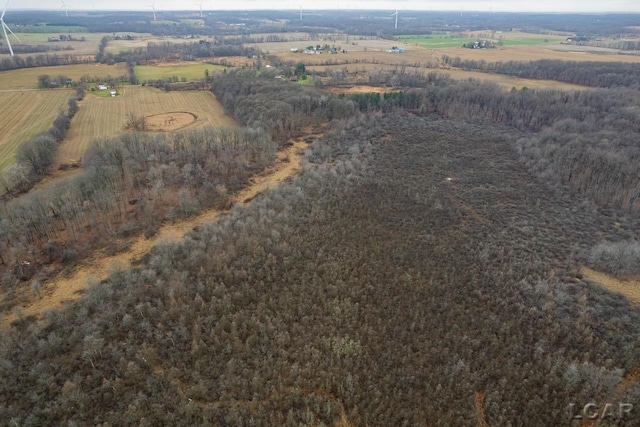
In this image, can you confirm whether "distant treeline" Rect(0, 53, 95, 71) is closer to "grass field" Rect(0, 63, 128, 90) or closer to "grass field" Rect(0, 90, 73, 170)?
"grass field" Rect(0, 63, 128, 90)

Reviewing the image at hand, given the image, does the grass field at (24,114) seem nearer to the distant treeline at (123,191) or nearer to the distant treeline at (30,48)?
the distant treeline at (123,191)

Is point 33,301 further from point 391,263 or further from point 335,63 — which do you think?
point 335,63

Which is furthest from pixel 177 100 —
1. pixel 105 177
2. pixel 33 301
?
pixel 33 301

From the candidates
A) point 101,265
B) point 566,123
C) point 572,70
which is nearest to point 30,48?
point 101,265

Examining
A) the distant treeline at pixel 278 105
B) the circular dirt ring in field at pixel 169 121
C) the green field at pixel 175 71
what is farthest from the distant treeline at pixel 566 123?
the green field at pixel 175 71

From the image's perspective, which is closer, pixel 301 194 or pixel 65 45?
pixel 301 194

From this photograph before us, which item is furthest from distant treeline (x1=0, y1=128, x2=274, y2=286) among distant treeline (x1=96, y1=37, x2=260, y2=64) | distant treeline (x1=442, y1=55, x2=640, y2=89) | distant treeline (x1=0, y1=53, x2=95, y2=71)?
distant treeline (x1=96, y1=37, x2=260, y2=64)
